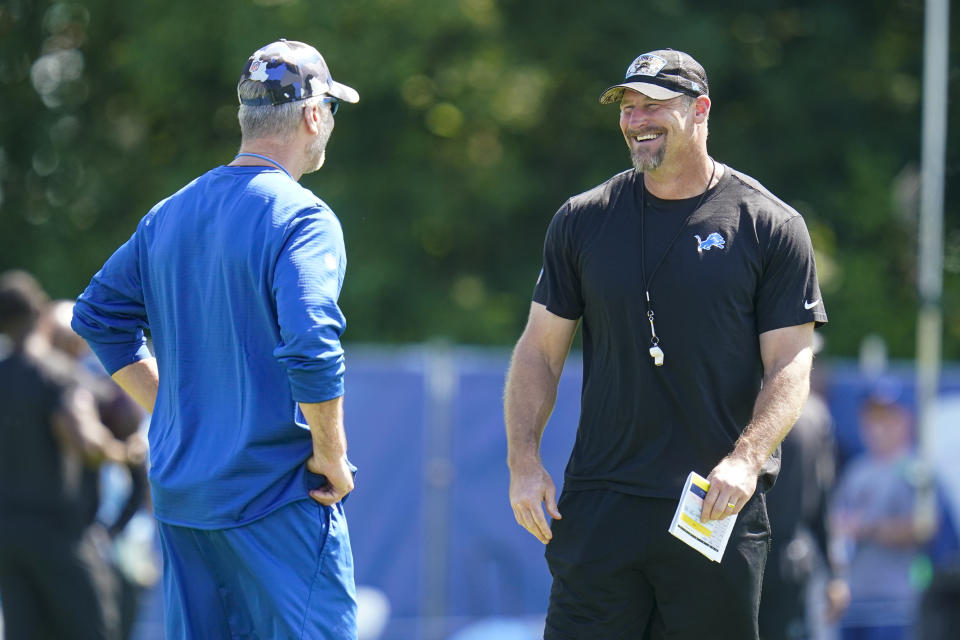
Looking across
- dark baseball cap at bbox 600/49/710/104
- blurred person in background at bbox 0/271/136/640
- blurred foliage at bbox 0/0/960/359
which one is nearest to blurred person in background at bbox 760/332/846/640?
dark baseball cap at bbox 600/49/710/104

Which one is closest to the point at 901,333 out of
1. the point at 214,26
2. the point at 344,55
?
the point at 344,55

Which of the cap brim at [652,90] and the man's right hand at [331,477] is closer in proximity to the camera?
the man's right hand at [331,477]

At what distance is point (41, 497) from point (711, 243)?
3819mm

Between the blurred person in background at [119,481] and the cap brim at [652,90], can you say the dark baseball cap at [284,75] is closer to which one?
the cap brim at [652,90]

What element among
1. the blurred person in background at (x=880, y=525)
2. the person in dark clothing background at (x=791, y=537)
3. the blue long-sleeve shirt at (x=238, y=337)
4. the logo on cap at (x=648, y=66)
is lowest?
the blurred person in background at (x=880, y=525)

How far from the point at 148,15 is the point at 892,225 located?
904 cm

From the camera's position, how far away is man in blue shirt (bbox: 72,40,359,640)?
3393 millimetres

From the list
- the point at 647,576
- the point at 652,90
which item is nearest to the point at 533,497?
the point at 647,576

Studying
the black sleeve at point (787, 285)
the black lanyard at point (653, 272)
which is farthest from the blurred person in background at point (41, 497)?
the black sleeve at point (787, 285)

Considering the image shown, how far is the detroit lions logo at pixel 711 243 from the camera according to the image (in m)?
3.72

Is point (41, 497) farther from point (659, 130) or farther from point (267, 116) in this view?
point (659, 130)

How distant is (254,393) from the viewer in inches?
134

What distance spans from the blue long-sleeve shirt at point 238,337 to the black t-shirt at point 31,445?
109 inches

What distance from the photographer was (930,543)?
30.6 feet
